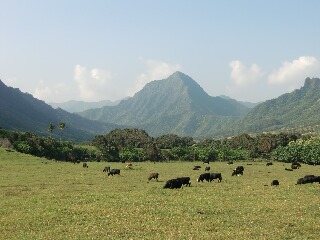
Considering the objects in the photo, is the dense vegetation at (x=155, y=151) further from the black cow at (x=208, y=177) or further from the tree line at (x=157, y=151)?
the black cow at (x=208, y=177)

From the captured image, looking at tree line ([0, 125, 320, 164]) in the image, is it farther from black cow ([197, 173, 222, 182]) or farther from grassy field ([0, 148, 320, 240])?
grassy field ([0, 148, 320, 240])

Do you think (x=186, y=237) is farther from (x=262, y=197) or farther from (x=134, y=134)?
(x=134, y=134)

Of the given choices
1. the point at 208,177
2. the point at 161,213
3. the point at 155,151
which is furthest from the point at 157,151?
the point at 161,213

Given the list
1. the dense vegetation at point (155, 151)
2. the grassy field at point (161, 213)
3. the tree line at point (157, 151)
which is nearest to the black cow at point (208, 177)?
the grassy field at point (161, 213)

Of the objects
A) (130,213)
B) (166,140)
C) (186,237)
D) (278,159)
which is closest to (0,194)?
(130,213)

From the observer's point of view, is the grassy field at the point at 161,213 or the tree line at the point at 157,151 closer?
the grassy field at the point at 161,213

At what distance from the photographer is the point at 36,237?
20.4m

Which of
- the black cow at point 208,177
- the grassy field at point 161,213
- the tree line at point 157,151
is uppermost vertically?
the tree line at point 157,151

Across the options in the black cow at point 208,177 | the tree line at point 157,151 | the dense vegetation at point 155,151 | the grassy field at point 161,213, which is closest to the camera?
the grassy field at point 161,213

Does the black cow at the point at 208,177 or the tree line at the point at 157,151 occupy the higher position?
the tree line at the point at 157,151

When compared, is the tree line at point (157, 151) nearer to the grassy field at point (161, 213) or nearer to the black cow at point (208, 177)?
the black cow at point (208, 177)

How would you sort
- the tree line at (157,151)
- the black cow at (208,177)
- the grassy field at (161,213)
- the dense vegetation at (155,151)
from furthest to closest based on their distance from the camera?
1. the tree line at (157,151)
2. the dense vegetation at (155,151)
3. the black cow at (208,177)
4. the grassy field at (161,213)

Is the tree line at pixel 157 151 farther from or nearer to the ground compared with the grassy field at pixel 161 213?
farther from the ground

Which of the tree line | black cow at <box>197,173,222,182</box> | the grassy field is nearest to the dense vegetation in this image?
the tree line
